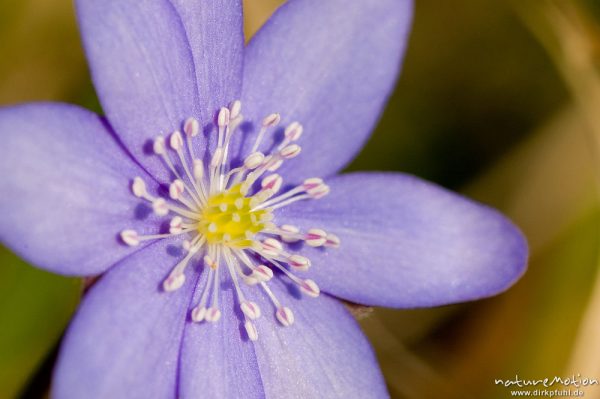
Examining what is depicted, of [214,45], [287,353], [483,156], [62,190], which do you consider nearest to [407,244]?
[287,353]

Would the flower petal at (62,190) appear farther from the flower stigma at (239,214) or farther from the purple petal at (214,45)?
the purple petal at (214,45)

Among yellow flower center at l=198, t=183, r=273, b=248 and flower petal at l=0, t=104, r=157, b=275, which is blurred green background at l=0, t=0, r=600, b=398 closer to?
yellow flower center at l=198, t=183, r=273, b=248

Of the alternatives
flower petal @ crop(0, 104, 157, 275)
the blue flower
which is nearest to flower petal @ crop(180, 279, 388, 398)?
the blue flower

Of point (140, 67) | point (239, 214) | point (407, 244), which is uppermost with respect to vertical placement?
point (140, 67)

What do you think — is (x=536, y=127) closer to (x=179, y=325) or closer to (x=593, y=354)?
(x=593, y=354)

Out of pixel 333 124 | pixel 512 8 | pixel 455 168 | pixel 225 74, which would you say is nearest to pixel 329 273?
pixel 333 124

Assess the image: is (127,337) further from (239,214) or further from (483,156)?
(483,156)
